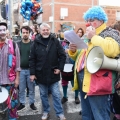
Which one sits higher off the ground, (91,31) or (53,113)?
(91,31)

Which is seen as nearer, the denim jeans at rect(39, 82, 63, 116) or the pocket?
the pocket

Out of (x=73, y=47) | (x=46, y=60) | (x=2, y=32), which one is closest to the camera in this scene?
(x=73, y=47)

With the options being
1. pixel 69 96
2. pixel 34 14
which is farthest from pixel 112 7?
pixel 69 96

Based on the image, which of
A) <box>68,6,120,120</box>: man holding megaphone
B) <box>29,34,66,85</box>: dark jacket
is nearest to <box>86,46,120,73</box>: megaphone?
<box>68,6,120,120</box>: man holding megaphone

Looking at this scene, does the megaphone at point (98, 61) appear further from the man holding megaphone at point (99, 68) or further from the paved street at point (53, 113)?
the paved street at point (53, 113)

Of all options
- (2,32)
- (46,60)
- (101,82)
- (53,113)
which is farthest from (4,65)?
(101,82)

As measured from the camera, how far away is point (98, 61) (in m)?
2.68

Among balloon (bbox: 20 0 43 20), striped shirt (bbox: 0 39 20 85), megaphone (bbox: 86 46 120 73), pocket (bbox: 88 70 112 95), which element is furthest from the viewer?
balloon (bbox: 20 0 43 20)

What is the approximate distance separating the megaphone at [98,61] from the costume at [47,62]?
136cm

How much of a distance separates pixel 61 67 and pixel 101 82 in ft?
5.19

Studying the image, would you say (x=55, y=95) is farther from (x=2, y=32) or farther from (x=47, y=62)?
(x=2, y=32)

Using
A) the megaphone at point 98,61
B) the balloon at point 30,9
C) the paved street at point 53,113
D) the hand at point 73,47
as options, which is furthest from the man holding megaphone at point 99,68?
the balloon at point 30,9

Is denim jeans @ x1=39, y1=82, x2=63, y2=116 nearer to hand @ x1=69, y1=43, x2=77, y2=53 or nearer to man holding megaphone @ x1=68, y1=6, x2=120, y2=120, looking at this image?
hand @ x1=69, y1=43, x2=77, y2=53

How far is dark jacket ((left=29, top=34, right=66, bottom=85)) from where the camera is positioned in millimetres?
4074
